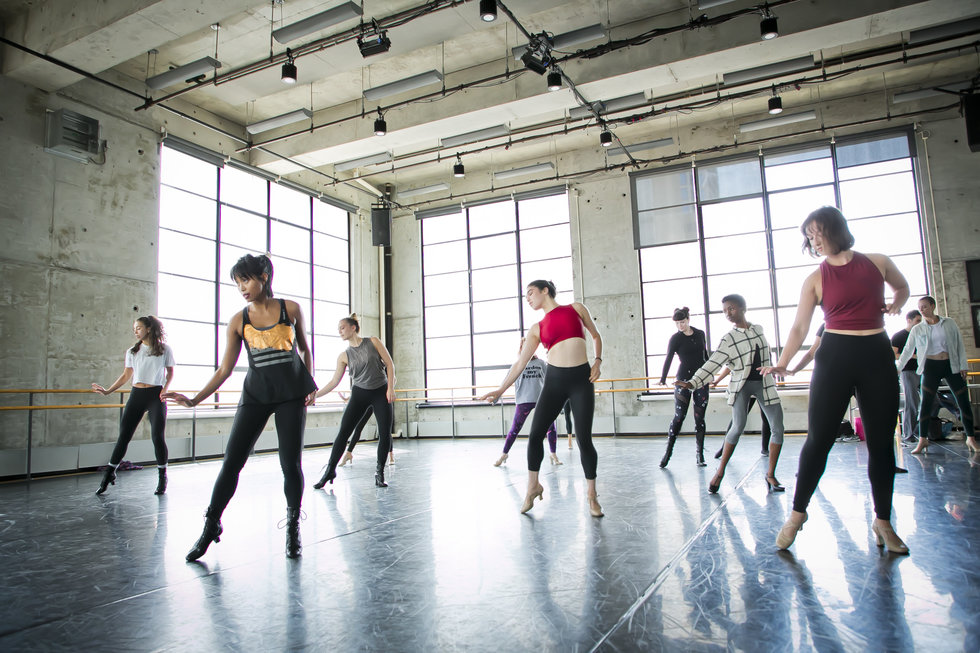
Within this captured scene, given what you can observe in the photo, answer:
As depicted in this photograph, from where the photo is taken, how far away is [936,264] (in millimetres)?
10539

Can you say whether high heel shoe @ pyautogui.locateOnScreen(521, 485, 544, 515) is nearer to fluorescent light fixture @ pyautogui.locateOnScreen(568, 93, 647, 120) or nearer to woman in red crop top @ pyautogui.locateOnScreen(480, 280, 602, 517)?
woman in red crop top @ pyautogui.locateOnScreen(480, 280, 602, 517)

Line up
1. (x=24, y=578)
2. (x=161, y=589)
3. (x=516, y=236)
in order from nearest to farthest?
(x=161, y=589) < (x=24, y=578) < (x=516, y=236)

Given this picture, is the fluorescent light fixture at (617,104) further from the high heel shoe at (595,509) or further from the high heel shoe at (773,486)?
the high heel shoe at (595,509)

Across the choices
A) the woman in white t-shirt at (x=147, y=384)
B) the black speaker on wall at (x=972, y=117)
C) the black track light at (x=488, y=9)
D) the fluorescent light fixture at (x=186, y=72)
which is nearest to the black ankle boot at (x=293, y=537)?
the woman in white t-shirt at (x=147, y=384)

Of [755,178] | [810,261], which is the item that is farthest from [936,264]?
[755,178]

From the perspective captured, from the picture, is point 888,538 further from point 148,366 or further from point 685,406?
point 148,366

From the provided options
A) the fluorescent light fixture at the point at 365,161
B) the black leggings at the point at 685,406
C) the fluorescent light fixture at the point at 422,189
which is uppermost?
the fluorescent light fixture at the point at 365,161

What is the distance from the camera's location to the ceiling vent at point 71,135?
8133 millimetres

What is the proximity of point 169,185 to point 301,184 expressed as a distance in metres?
3.18

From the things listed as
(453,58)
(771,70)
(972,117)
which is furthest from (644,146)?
(972,117)

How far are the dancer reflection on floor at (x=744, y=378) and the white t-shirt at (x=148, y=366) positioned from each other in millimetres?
4659

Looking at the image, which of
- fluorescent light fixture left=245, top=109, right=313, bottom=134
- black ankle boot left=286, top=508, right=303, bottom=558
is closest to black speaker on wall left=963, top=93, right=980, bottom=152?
fluorescent light fixture left=245, top=109, right=313, bottom=134

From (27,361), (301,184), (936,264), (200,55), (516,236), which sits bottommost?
(27,361)

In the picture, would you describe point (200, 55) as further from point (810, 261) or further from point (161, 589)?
point (810, 261)
